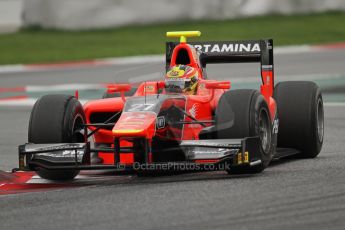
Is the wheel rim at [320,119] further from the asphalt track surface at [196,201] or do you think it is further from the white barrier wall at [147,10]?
the white barrier wall at [147,10]

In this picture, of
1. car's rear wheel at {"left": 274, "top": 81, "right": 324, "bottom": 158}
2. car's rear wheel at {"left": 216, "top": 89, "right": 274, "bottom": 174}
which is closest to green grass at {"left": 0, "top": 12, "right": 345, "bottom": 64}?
car's rear wheel at {"left": 274, "top": 81, "right": 324, "bottom": 158}

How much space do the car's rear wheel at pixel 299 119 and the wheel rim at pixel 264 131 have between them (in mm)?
934

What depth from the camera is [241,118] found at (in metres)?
9.56

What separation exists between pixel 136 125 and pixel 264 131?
1449mm

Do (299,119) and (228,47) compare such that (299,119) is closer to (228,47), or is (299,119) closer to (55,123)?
(228,47)

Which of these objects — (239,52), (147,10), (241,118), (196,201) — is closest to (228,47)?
(239,52)

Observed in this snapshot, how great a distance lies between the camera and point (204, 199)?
8.32 metres

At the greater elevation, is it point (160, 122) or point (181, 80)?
point (181, 80)

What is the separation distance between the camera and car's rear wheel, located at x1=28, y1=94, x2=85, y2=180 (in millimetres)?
9734

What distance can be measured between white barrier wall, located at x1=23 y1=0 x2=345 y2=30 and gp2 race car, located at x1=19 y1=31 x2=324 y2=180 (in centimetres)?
1966

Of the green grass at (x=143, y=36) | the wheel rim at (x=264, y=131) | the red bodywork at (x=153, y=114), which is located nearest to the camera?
the red bodywork at (x=153, y=114)

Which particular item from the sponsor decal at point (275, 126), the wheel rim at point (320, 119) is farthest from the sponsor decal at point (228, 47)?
the sponsor decal at point (275, 126)

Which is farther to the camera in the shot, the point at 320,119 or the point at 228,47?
the point at 228,47

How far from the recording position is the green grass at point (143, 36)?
2695cm
